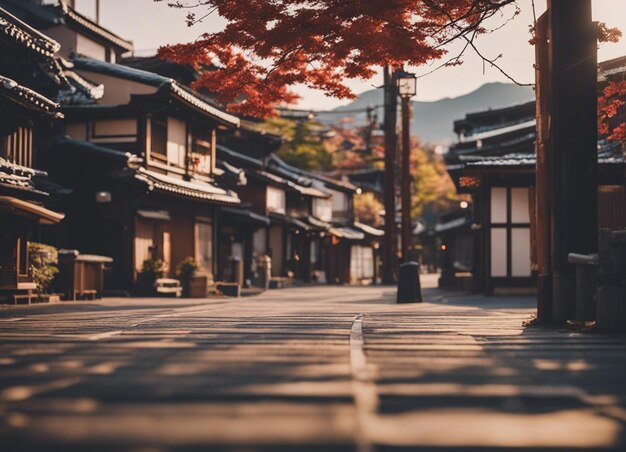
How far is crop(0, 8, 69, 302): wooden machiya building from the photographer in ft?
60.8

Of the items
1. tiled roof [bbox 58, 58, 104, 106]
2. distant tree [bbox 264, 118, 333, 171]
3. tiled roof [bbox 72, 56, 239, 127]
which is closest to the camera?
tiled roof [bbox 58, 58, 104, 106]

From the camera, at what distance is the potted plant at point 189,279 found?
84.5 ft

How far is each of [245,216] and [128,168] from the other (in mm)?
12909

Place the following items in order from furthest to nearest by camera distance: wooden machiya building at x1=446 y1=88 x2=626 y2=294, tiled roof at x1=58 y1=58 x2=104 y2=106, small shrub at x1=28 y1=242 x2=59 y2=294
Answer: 1. tiled roof at x1=58 y1=58 x2=104 y2=106
2. wooden machiya building at x1=446 y1=88 x2=626 y2=294
3. small shrub at x1=28 y1=242 x2=59 y2=294

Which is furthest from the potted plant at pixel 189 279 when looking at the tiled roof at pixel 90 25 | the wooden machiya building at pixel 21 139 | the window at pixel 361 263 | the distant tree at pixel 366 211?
the distant tree at pixel 366 211

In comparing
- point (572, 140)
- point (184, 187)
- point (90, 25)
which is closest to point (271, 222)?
point (184, 187)

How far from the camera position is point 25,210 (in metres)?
18.3

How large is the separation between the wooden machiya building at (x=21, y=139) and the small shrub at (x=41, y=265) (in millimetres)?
193

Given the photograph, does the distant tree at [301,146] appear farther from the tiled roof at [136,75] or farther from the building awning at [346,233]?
the tiled roof at [136,75]

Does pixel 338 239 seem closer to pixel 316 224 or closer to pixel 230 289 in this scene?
pixel 316 224

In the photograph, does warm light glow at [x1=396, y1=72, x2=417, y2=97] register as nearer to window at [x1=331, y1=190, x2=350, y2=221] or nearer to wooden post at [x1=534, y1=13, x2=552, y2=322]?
wooden post at [x1=534, y1=13, x2=552, y2=322]

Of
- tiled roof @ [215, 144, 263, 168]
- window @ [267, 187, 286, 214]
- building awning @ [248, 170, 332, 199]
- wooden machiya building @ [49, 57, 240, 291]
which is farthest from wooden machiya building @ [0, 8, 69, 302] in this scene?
→ window @ [267, 187, 286, 214]

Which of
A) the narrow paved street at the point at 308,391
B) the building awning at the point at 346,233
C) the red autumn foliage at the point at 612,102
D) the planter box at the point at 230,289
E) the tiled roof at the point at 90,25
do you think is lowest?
the planter box at the point at 230,289

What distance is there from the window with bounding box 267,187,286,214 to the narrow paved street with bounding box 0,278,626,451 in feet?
115
